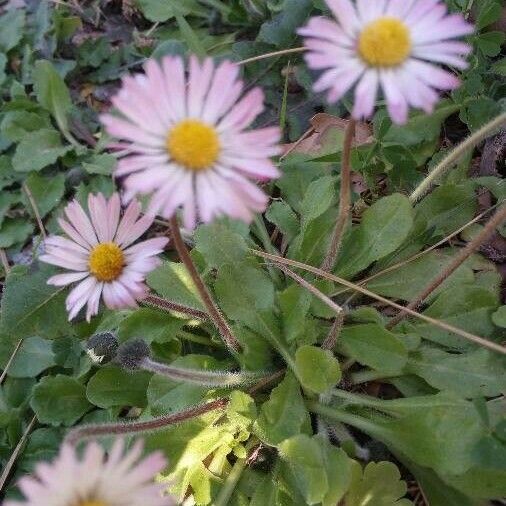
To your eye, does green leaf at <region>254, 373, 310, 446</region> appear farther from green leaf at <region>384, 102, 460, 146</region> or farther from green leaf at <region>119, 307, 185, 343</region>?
green leaf at <region>384, 102, 460, 146</region>

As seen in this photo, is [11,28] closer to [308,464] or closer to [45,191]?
[45,191]

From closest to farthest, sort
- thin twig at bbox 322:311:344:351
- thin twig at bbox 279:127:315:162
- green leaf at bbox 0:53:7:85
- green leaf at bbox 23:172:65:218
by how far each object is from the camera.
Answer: thin twig at bbox 322:311:344:351
thin twig at bbox 279:127:315:162
green leaf at bbox 23:172:65:218
green leaf at bbox 0:53:7:85

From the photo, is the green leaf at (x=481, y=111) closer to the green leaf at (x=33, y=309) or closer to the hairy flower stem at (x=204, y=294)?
the hairy flower stem at (x=204, y=294)

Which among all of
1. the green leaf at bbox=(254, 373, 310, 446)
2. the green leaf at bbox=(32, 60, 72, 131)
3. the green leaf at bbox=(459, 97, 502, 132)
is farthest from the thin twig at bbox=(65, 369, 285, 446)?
the green leaf at bbox=(32, 60, 72, 131)

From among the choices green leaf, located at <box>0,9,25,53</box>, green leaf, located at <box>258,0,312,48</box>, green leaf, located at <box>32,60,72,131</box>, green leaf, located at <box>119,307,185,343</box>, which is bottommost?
green leaf, located at <box>119,307,185,343</box>

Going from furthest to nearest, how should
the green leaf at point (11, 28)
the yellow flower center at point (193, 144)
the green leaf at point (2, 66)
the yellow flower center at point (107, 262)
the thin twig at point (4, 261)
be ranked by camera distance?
the green leaf at point (11, 28), the green leaf at point (2, 66), the thin twig at point (4, 261), the yellow flower center at point (107, 262), the yellow flower center at point (193, 144)

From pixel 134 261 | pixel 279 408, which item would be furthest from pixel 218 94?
pixel 279 408

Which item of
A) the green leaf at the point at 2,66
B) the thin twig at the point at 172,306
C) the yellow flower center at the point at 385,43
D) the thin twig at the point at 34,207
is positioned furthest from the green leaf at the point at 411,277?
the green leaf at the point at 2,66
